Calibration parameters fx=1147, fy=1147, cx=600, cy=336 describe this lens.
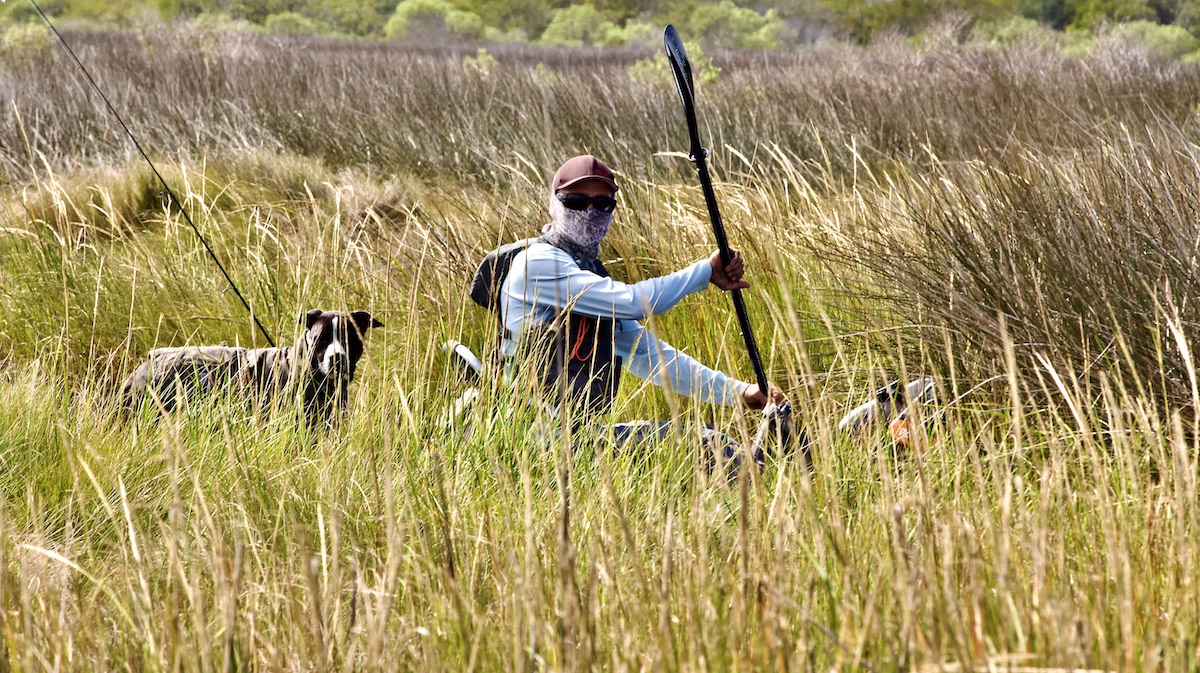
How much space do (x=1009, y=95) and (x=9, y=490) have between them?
7449mm

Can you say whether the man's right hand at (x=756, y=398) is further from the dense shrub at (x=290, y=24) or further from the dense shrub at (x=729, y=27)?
the dense shrub at (x=729, y=27)

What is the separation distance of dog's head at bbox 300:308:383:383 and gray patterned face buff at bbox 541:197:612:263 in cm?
61

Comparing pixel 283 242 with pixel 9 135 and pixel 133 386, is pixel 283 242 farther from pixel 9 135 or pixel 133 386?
pixel 9 135

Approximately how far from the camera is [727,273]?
3.21 metres

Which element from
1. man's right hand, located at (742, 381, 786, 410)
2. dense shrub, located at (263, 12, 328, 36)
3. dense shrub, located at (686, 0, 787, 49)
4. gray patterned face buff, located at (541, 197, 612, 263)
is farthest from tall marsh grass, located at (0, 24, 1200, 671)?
dense shrub, located at (686, 0, 787, 49)

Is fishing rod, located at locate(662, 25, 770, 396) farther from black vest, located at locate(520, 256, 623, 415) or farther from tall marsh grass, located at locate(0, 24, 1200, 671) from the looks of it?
black vest, located at locate(520, 256, 623, 415)

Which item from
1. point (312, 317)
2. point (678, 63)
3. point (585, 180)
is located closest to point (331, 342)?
point (312, 317)

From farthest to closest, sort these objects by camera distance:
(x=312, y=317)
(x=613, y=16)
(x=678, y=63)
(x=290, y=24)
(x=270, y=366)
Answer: (x=613, y=16), (x=290, y=24), (x=312, y=317), (x=270, y=366), (x=678, y=63)

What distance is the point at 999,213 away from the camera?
3.29 meters

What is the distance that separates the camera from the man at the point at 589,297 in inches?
125

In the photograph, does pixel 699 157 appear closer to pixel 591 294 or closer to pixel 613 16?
pixel 591 294

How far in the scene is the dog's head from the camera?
3.24m

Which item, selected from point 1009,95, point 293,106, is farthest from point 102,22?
point 1009,95

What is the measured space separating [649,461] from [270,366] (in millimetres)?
1192
